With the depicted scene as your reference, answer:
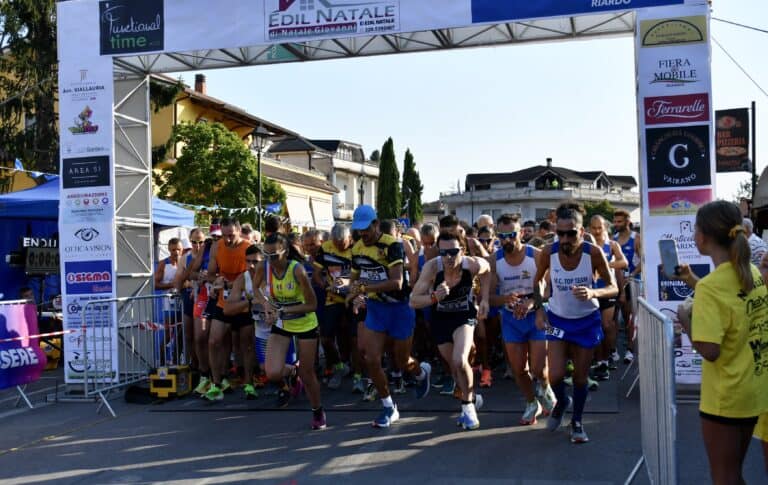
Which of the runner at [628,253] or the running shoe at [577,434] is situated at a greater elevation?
the runner at [628,253]

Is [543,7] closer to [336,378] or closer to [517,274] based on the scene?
[517,274]

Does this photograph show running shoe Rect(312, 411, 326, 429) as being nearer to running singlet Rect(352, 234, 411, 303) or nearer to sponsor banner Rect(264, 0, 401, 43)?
running singlet Rect(352, 234, 411, 303)

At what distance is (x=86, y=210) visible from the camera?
980cm

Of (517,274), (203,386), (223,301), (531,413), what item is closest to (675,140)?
(517,274)

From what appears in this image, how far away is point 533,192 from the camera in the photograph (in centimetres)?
10700

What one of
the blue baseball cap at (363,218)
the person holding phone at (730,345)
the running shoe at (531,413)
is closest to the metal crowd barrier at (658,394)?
the person holding phone at (730,345)

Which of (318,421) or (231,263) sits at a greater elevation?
(231,263)

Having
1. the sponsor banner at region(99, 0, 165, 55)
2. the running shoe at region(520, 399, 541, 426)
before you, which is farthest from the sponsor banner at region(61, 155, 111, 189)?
the running shoe at region(520, 399, 541, 426)

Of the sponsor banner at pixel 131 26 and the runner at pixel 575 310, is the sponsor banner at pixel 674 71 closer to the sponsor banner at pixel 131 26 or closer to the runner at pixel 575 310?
the runner at pixel 575 310

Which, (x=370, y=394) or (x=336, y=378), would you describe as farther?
(x=336, y=378)

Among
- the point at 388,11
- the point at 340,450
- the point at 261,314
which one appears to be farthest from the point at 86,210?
the point at 340,450

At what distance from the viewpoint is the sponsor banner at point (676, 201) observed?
27.0 feet

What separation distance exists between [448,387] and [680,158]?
373 centimetres

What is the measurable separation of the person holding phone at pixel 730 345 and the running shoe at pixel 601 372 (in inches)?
244
